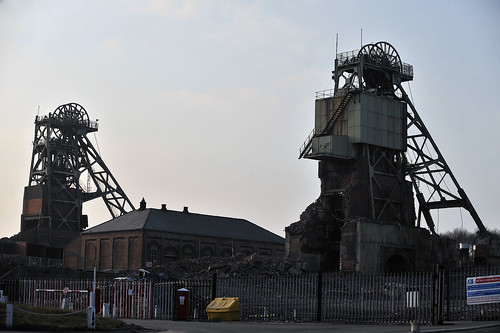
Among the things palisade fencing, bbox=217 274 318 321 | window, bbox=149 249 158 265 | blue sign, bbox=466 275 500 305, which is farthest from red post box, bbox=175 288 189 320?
window, bbox=149 249 158 265

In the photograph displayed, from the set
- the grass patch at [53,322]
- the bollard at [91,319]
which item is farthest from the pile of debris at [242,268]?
the bollard at [91,319]

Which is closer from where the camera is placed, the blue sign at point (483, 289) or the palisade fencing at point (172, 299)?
the blue sign at point (483, 289)

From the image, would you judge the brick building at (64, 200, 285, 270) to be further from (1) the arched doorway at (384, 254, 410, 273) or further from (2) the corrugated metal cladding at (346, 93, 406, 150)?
(2) the corrugated metal cladding at (346, 93, 406, 150)

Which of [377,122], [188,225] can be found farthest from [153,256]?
[377,122]

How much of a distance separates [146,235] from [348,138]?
2316cm

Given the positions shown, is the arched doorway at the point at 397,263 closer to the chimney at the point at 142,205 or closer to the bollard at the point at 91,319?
the chimney at the point at 142,205

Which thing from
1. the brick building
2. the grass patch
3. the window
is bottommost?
the grass patch

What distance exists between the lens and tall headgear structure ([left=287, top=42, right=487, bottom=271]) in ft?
227

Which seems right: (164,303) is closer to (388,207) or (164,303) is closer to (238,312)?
(238,312)

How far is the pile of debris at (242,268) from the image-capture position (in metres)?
63.1

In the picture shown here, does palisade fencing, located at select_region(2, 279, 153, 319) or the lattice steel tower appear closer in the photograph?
palisade fencing, located at select_region(2, 279, 153, 319)

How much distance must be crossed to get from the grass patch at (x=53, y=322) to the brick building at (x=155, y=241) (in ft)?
171

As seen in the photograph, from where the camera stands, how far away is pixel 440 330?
25094 mm

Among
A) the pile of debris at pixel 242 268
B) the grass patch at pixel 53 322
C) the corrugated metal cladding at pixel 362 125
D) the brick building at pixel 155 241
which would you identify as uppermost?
the corrugated metal cladding at pixel 362 125
